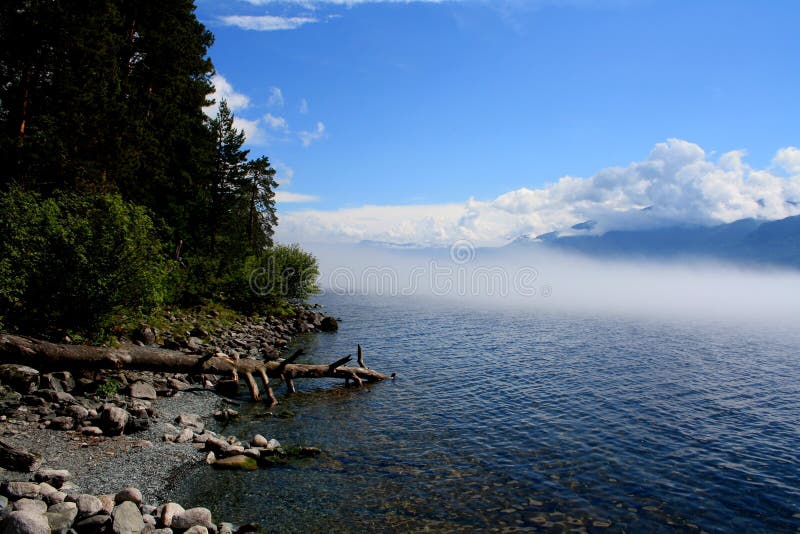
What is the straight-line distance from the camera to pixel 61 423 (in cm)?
1681

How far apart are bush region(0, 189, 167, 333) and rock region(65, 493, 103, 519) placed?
1410 centimetres

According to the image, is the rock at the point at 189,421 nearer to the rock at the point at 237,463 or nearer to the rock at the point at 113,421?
the rock at the point at 113,421

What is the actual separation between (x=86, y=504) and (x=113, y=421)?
6.82 metres

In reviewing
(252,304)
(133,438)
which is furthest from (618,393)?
(252,304)

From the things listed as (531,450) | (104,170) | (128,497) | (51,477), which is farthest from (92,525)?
Result: (104,170)

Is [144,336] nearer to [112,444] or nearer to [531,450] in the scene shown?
[112,444]

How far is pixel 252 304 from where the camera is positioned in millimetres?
53000

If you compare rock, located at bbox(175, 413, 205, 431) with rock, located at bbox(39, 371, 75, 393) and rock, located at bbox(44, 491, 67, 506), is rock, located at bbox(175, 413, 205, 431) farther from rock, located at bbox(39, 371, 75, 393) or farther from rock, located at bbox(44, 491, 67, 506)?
rock, located at bbox(44, 491, 67, 506)

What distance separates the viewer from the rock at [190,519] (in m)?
11.7

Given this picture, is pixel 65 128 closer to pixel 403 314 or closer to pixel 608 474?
pixel 608 474

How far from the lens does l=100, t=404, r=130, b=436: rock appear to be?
17188mm

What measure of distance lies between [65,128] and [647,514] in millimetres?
37649

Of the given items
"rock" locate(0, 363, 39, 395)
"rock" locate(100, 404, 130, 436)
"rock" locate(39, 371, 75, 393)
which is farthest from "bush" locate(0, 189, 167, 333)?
"rock" locate(100, 404, 130, 436)

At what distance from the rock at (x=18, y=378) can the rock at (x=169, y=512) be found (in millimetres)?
11614
